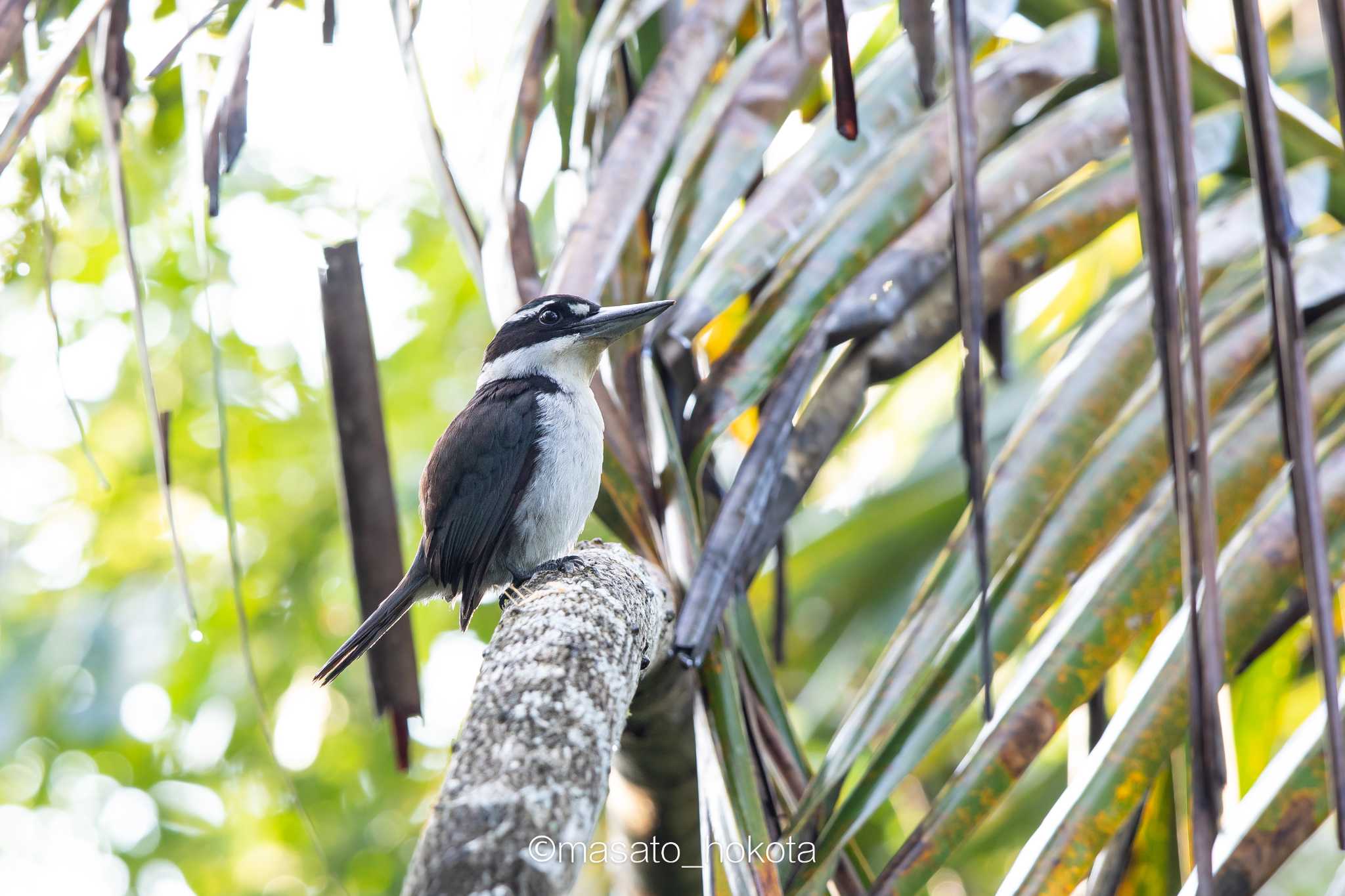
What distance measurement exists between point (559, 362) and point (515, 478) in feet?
1.65

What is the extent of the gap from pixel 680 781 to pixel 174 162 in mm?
5336

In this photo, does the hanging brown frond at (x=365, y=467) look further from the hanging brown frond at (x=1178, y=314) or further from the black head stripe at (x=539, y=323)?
the hanging brown frond at (x=1178, y=314)

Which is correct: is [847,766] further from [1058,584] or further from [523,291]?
[523,291]

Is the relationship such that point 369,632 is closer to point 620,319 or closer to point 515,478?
point 515,478

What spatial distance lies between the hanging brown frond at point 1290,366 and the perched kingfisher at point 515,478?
2.21m

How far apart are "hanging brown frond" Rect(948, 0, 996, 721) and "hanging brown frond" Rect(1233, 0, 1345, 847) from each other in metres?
0.30

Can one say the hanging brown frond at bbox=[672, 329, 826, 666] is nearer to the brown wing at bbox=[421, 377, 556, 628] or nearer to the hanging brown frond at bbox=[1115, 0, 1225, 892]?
the hanging brown frond at bbox=[1115, 0, 1225, 892]

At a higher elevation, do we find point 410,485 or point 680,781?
point 410,485

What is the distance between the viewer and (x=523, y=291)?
8.75 ft

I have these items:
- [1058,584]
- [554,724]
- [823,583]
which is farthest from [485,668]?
[823,583]

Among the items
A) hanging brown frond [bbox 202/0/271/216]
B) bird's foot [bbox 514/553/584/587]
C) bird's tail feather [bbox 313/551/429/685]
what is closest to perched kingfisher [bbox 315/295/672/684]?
bird's tail feather [bbox 313/551/429/685]

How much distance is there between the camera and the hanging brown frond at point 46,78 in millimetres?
1826

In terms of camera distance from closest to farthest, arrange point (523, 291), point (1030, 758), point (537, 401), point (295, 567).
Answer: point (1030, 758), point (523, 291), point (537, 401), point (295, 567)

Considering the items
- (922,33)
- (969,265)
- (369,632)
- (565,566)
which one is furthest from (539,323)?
(969,265)
